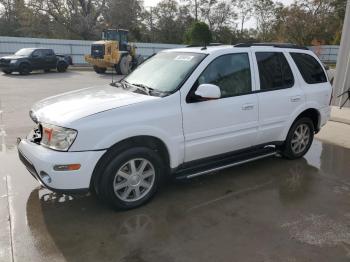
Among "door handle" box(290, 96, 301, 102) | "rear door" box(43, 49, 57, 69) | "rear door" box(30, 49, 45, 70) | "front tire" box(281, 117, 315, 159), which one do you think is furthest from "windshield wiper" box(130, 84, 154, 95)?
"rear door" box(43, 49, 57, 69)

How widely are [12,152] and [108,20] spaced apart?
3830cm

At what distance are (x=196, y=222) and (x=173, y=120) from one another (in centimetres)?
115

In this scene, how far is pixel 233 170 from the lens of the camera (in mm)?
5414

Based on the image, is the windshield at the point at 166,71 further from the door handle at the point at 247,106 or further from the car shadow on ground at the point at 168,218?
the car shadow on ground at the point at 168,218

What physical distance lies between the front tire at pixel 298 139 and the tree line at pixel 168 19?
3113 cm

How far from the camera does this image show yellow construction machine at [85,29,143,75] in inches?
852

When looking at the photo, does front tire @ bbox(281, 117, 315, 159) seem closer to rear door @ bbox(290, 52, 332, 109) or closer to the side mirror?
rear door @ bbox(290, 52, 332, 109)

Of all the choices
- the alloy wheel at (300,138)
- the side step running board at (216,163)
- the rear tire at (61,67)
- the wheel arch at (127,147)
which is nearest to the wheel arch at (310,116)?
the alloy wheel at (300,138)

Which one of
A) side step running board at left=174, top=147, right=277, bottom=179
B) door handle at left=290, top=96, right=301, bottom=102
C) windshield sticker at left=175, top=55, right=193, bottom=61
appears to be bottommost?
side step running board at left=174, top=147, right=277, bottom=179

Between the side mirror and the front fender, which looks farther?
the side mirror

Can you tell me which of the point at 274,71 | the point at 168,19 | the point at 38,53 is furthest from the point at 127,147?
the point at 168,19

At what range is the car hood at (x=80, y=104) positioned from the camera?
3730mm

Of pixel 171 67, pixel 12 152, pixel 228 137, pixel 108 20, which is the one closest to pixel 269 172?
pixel 228 137

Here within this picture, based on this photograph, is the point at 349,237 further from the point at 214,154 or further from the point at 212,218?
the point at 214,154
